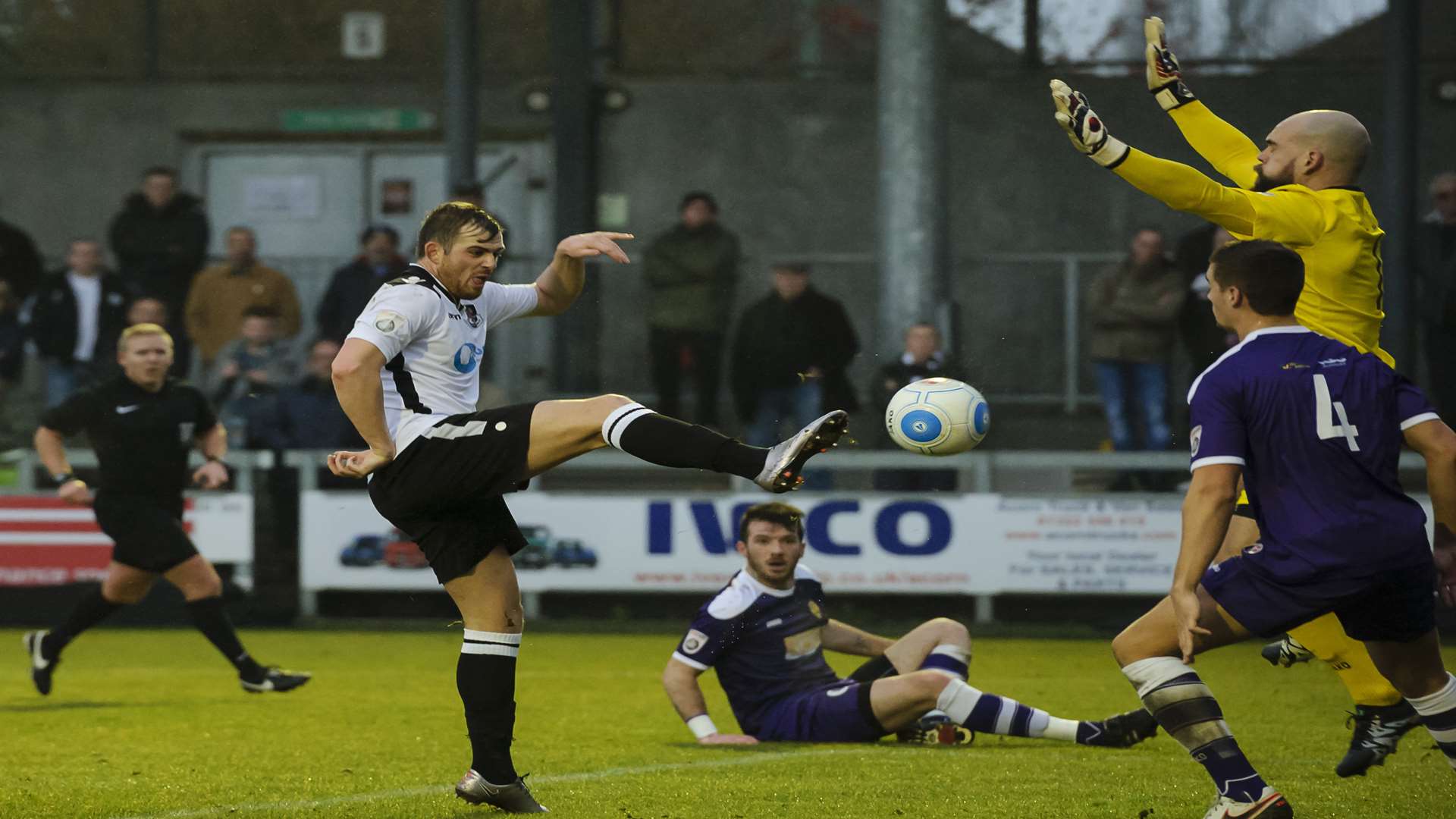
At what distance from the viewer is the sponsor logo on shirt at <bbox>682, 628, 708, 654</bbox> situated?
24.2ft

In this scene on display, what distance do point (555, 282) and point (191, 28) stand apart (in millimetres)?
12467

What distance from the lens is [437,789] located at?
6219 millimetres

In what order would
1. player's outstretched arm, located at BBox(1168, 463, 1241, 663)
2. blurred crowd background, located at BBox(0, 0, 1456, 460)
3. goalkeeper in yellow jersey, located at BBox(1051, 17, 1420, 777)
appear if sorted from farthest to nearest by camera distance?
blurred crowd background, located at BBox(0, 0, 1456, 460) < goalkeeper in yellow jersey, located at BBox(1051, 17, 1420, 777) < player's outstretched arm, located at BBox(1168, 463, 1241, 663)

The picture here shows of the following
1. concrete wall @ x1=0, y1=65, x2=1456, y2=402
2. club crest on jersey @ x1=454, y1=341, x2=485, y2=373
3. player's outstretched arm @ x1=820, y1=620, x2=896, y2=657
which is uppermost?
concrete wall @ x1=0, y1=65, x2=1456, y2=402

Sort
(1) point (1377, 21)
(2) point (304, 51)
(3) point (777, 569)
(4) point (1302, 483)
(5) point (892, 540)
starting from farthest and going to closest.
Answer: (2) point (304, 51) → (1) point (1377, 21) → (5) point (892, 540) → (3) point (777, 569) → (4) point (1302, 483)

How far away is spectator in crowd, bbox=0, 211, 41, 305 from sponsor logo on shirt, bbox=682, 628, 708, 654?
8.41m

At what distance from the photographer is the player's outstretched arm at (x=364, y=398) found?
5.46 metres

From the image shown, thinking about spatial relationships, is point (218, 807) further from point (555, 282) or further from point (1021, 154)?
point (1021, 154)

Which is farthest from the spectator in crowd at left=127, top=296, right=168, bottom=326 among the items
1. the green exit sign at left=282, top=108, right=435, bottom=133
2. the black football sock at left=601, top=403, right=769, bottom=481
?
the black football sock at left=601, top=403, right=769, bottom=481

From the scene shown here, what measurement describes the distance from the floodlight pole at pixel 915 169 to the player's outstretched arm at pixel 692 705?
21.2ft

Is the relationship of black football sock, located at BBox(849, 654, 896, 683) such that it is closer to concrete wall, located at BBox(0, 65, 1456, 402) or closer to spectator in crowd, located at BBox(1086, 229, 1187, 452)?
spectator in crowd, located at BBox(1086, 229, 1187, 452)

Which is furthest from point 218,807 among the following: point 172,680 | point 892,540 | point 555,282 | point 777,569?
point 892,540

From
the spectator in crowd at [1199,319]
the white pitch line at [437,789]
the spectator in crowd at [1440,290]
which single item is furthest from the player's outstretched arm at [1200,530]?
the spectator in crowd at [1440,290]

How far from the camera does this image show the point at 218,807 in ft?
19.1
